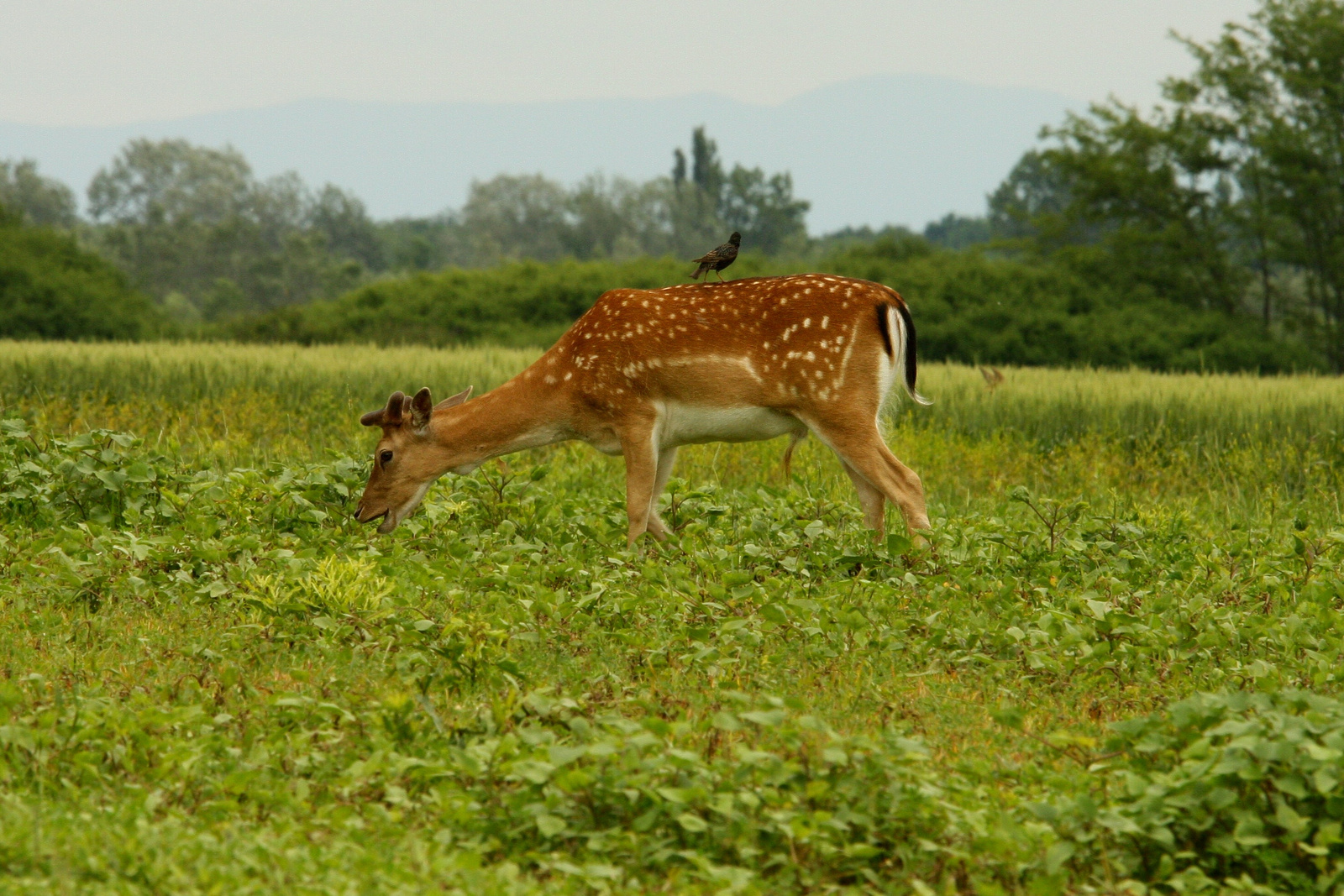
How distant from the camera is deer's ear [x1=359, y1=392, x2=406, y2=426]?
352 inches

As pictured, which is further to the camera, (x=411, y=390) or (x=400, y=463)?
(x=411, y=390)

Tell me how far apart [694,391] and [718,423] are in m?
0.26

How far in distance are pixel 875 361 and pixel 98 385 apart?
1059 centimetres

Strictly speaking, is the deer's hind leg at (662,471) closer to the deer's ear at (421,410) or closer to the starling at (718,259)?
the starling at (718,259)

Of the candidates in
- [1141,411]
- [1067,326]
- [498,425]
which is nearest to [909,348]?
[498,425]

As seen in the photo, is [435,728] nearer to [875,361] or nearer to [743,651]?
[743,651]

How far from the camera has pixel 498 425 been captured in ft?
30.0

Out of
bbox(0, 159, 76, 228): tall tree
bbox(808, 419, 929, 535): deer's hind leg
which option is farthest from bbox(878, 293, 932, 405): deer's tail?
bbox(0, 159, 76, 228): tall tree

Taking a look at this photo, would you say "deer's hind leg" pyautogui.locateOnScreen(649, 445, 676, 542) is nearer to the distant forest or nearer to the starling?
the starling

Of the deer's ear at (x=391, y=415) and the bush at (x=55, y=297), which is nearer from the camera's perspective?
the deer's ear at (x=391, y=415)

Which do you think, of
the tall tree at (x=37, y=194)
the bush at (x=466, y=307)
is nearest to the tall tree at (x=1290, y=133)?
the bush at (x=466, y=307)

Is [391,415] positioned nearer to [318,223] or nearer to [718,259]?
[718,259]

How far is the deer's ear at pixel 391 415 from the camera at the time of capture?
29.3ft

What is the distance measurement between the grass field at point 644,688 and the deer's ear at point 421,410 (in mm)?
635
